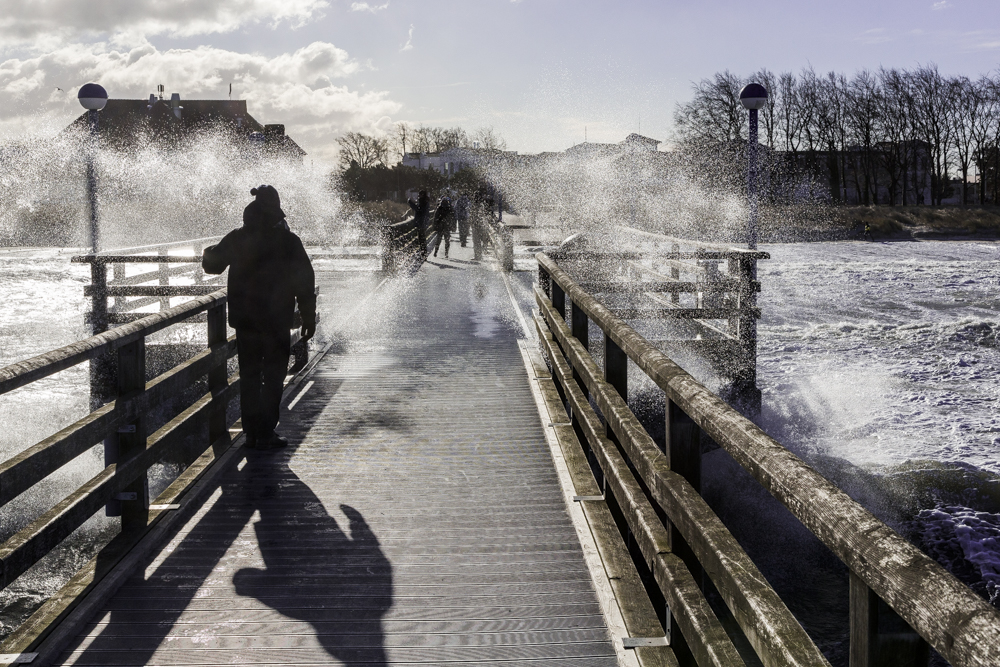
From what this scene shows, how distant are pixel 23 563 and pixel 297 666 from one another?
1.10 m

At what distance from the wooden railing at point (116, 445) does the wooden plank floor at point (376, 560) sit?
0.67 ft

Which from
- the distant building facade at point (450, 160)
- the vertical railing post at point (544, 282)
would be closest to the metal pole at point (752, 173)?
the vertical railing post at point (544, 282)

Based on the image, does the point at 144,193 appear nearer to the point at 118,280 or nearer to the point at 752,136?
the point at 118,280

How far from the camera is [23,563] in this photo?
3219 millimetres

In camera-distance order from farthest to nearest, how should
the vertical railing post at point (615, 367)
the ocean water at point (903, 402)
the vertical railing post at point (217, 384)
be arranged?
the ocean water at point (903, 402) → the vertical railing post at point (217, 384) → the vertical railing post at point (615, 367)

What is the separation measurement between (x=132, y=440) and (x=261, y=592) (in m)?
1.26

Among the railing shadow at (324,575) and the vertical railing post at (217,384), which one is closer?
the railing shadow at (324,575)

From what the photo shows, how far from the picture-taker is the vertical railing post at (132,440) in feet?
14.1

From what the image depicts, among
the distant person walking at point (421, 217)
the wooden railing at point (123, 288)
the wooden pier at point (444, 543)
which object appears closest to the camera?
the wooden pier at point (444, 543)

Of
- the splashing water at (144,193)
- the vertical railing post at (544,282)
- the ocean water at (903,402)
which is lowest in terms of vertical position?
the ocean water at (903,402)

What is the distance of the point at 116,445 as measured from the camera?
4.33 m

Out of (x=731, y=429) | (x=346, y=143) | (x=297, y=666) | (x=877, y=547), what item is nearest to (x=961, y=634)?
(x=877, y=547)

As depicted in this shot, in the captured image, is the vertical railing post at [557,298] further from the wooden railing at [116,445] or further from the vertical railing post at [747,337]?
the wooden railing at [116,445]

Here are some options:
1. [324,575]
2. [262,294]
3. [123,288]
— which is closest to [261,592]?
[324,575]
